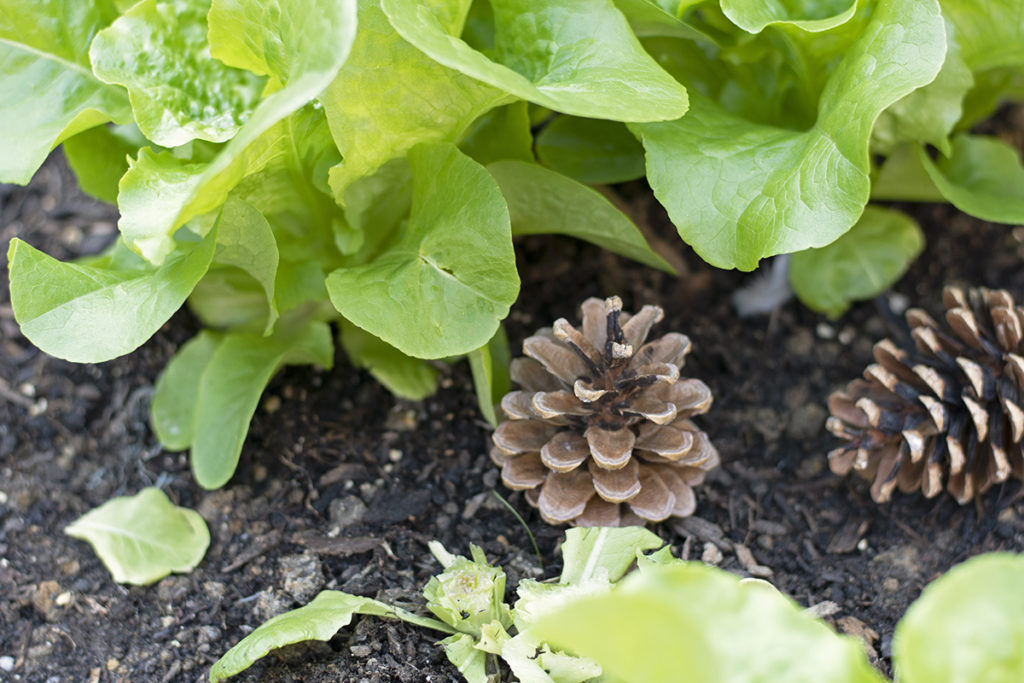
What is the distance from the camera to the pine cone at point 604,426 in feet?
3.49

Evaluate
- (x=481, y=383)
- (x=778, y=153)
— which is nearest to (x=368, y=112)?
(x=481, y=383)

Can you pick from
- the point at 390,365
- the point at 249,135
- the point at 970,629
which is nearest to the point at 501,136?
the point at 390,365

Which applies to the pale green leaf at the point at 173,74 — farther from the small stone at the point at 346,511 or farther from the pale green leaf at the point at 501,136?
the small stone at the point at 346,511

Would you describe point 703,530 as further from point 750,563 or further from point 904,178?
point 904,178

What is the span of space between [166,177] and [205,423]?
370mm

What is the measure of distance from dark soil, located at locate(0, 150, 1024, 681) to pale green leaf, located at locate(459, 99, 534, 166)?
0.28 meters

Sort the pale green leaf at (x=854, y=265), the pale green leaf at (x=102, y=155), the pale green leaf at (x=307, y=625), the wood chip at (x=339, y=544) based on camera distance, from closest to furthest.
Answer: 1. the pale green leaf at (x=307, y=625)
2. the wood chip at (x=339, y=544)
3. the pale green leaf at (x=102, y=155)
4. the pale green leaf at (x=854, y=265)

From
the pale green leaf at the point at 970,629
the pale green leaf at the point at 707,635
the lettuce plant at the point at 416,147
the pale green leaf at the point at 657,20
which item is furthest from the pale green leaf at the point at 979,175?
the pale green leaf at the point at 707,635

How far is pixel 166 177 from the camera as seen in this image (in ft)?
3.25

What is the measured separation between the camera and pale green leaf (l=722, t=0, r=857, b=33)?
1009 millimetres

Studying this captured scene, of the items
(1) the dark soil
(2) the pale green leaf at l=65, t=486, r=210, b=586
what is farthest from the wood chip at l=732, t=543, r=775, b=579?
(2) the pale green leaf at l=65, t=486, r=210, b=586

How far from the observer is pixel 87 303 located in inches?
40.4

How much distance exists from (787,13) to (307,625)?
0.94m

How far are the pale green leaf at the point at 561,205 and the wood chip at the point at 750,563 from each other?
1.34 ft
